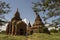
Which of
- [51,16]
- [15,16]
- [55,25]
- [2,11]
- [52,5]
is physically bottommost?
[55,25]

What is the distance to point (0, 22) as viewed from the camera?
18.6 metres

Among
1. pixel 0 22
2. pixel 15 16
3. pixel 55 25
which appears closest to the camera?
pixel 55 25

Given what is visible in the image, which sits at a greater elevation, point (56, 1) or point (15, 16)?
point (15, 16)

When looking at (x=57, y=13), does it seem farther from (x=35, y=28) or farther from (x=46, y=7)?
(x=35, y=28)

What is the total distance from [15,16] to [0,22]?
26295 millimetres

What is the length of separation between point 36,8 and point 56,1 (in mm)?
1704

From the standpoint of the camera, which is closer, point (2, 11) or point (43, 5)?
point (43, 5)

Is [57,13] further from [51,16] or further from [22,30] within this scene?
[22,30]

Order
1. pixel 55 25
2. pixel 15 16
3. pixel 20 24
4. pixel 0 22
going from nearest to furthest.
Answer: pixel 55 25 < pixel 0 22 < pixel 20 24 < pixel 15 16

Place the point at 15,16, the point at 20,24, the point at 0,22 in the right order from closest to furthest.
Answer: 1. the point at 0,22
2. the point at 20,24
3. the point at 15,16

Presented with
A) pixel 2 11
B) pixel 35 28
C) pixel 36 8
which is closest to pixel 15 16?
pixel 35 28

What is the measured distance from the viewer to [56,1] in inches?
462

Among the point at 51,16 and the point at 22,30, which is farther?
the point at 22,30

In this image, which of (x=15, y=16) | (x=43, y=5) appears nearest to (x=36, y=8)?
(x=43, y=5)
